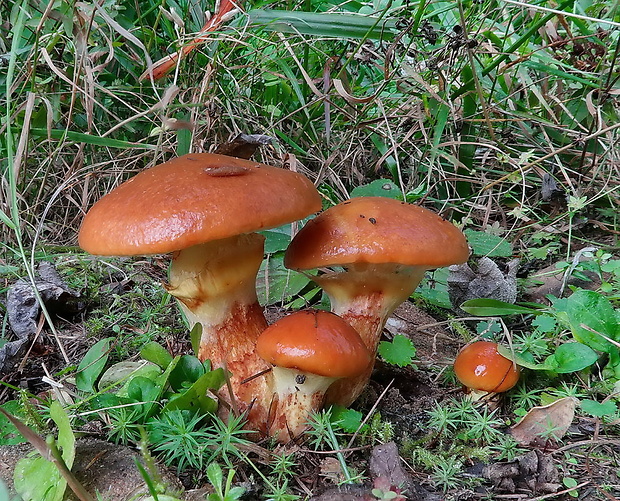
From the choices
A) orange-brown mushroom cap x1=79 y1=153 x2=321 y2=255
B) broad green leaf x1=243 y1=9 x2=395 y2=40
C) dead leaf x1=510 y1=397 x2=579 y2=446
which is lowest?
dead leaf x1=510 y1=397 x2=579 y2=446

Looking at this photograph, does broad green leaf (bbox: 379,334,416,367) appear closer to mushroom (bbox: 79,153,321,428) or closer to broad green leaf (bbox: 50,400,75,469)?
mushroom (bbox: 79,153,321,428)

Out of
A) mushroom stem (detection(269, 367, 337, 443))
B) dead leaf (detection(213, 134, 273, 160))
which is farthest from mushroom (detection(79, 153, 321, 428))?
dead leaf (detection(213, 134, 273, 160))

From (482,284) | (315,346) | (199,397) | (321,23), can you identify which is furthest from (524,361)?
(321,23)

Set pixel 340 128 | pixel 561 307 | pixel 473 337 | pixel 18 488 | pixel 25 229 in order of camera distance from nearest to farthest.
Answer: pixel 18 488 → pixel 561 307 → pixel 473 337 → pixel 25 229 → pixel 340 128

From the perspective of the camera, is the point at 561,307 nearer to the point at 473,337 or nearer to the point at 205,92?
the point at 473,337

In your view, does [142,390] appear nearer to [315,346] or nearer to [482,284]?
[315,346]

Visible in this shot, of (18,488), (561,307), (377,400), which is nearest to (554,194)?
(561,307)

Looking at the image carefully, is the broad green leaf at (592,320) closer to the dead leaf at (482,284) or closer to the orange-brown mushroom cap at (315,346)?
the dead leaf at (482,284)
